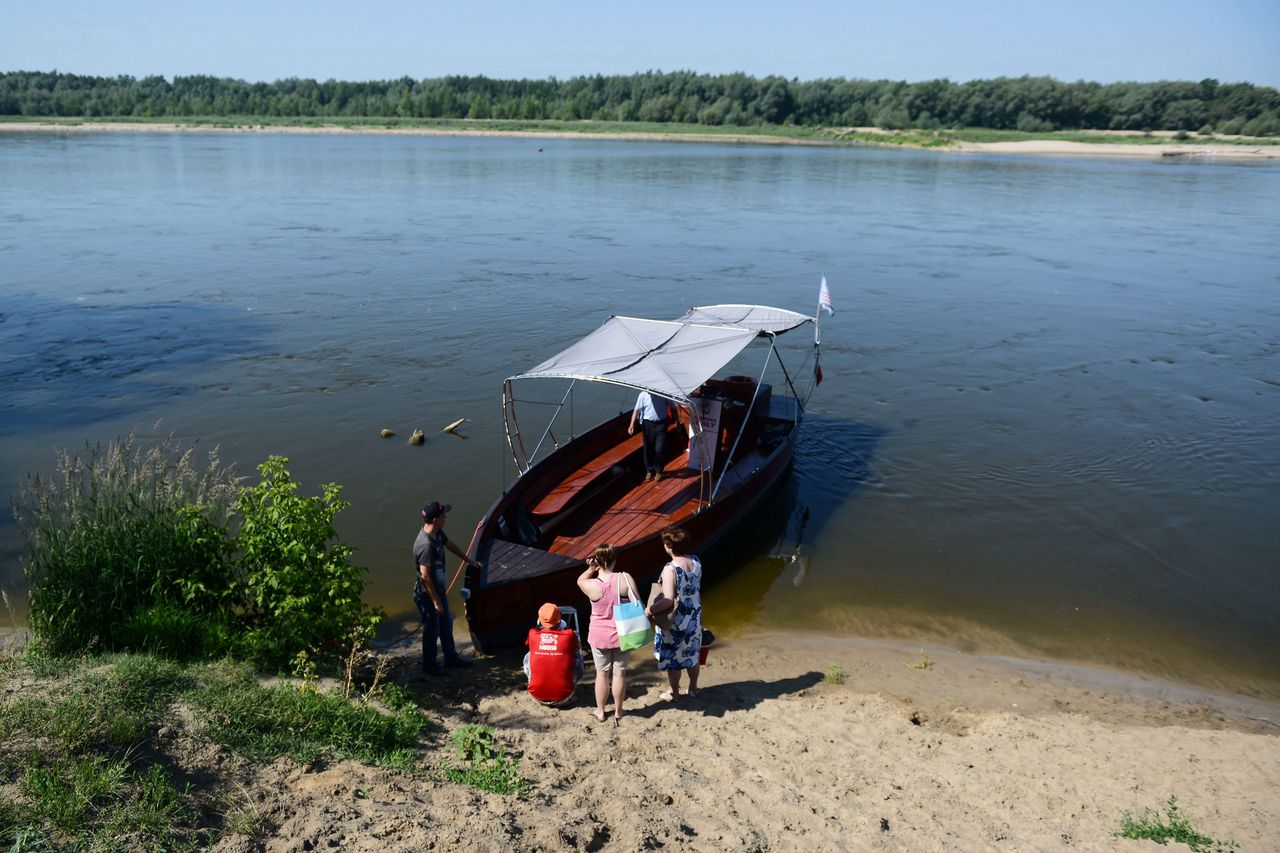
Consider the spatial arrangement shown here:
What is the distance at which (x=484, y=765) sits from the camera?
20.0ft

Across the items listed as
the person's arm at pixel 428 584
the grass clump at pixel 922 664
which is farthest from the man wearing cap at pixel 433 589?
the grass clump at pixel 922 664

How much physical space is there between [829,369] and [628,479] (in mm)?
9827

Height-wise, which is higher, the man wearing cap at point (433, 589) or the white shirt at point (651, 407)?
the white shirt at point (651, 407)

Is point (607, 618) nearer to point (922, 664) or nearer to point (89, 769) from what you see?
point (89, 769)

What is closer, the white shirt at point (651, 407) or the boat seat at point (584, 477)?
the boat seat at point (584, 477)

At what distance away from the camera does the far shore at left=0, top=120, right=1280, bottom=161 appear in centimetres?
8825

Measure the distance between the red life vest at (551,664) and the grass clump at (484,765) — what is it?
867 millimetres

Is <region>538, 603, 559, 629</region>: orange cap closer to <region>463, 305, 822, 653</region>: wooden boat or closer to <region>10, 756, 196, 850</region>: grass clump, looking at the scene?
<region>463, 305, 822, 653</region>: wooden boat

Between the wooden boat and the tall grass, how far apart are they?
237 cm

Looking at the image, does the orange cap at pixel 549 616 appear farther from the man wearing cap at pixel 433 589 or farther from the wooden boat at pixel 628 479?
the wooden boat at pixel 628 479

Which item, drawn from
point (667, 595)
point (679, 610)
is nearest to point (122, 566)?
point (667, 595)

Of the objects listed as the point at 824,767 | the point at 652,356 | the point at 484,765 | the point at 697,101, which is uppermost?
the point at 697,101

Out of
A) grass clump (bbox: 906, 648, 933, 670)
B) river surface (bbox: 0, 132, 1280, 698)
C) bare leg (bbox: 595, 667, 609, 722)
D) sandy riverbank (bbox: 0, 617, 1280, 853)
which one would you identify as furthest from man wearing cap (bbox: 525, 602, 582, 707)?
grass clump (bbox: 906, 648, 933, 670)

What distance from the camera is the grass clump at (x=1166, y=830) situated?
5.82 metres
